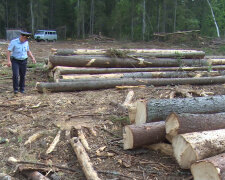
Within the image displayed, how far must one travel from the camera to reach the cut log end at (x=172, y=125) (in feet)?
12.8

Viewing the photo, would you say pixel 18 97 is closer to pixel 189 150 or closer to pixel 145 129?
pixel 145 129

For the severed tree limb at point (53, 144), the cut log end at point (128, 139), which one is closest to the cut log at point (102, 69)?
the severed tree limb at point (53, 144)

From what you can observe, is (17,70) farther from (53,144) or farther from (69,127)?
(53,144)

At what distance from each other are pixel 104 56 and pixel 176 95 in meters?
3.50

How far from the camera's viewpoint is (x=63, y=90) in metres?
7.57

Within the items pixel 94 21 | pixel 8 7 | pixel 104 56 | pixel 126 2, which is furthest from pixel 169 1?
pixel 104 56

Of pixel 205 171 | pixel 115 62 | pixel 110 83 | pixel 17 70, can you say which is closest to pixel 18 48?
pixel 17 70

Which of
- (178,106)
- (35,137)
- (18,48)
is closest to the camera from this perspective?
(35,137)

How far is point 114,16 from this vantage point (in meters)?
36.9

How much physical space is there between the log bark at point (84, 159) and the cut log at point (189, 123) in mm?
1253

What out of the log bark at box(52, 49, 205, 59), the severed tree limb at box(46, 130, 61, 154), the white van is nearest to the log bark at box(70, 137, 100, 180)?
the severed tree limb at box(46, 130, 61, 154)

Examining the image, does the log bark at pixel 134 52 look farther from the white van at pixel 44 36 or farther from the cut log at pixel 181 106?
the white van at pixel 44 36

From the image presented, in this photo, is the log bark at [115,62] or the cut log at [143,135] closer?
the cut log at [143,135]

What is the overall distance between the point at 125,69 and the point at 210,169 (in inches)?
252
